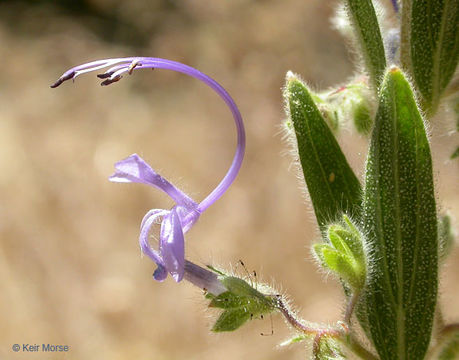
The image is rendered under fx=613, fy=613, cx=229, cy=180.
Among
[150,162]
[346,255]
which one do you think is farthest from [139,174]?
[150,162]

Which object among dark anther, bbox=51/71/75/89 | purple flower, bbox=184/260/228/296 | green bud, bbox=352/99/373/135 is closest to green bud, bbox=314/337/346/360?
purple flower, bbox=184/260/228/296

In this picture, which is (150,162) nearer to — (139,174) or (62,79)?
(62,79)

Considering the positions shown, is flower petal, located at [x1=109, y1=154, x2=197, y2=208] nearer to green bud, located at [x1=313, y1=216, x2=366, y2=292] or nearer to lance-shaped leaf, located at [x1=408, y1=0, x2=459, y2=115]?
green bud, located at [x1=313, y1=216, x2=366, y2=292]

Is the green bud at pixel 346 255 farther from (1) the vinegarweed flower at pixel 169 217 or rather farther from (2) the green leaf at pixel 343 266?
(1) the vinegarweed flower at pixel 169 217

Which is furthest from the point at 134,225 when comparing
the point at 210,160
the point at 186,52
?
the point at 186,52

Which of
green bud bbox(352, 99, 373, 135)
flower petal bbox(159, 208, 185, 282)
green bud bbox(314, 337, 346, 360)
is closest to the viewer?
flower petal bbox(159, 208, 185, 282)

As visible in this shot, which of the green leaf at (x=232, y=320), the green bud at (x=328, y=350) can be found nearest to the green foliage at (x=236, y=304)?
the green leaf at (x=232, y=320)

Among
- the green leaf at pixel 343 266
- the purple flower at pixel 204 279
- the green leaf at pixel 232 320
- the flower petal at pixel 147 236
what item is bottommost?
the green leaf at pixel 232 320
